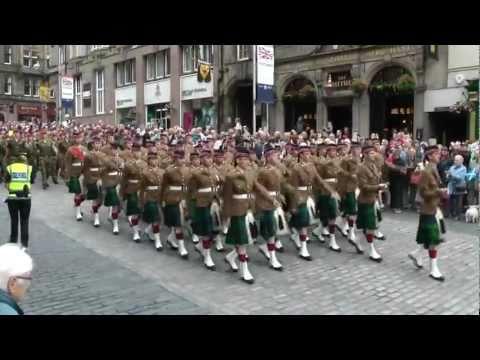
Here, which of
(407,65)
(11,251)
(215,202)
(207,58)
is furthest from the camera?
(207,58)

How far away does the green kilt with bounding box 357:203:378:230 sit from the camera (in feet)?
28.8

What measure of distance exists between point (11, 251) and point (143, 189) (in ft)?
23.2

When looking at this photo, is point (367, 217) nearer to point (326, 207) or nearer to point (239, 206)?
point (326, 207)

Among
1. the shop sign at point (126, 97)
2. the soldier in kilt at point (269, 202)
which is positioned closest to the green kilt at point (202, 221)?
the soldier in kilt at point (269, 202)

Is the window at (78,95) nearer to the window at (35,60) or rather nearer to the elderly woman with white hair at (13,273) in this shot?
the window at (35,60)

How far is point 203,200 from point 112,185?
3223 mm

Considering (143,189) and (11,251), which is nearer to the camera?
(11,251)

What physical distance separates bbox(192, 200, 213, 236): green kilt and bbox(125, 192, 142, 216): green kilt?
201 cm

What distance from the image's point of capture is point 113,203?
10883 millimetres

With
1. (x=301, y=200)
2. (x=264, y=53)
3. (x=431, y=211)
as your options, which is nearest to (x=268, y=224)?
(x=301, y=200)

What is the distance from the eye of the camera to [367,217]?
8.83 m

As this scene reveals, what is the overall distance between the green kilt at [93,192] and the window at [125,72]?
26.3m
